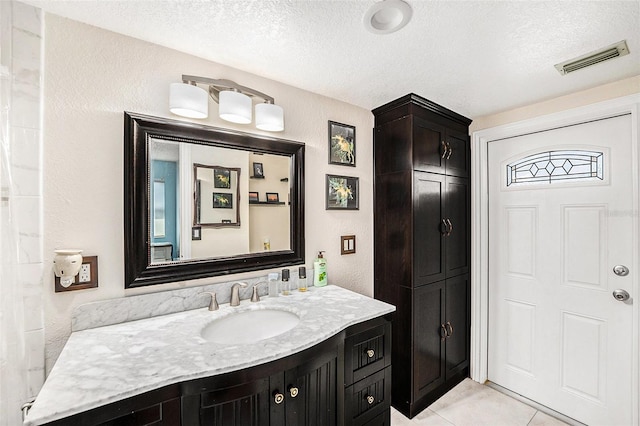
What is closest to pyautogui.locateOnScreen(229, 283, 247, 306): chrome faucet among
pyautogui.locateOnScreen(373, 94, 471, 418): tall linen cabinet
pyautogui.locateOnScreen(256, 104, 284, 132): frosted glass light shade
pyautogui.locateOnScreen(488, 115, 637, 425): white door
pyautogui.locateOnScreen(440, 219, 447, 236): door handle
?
pyautogui.locateOnScreen(256, 104, 284, 132): frosted glass light shade

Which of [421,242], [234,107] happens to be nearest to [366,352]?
[421,242]

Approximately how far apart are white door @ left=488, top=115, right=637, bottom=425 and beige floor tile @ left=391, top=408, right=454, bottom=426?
735 millimetres

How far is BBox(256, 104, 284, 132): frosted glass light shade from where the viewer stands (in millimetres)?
1617

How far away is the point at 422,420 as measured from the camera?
192 cm

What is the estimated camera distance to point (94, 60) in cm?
125

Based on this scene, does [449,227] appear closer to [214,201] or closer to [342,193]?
[342,193]

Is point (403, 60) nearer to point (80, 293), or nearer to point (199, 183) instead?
point (199, 183)

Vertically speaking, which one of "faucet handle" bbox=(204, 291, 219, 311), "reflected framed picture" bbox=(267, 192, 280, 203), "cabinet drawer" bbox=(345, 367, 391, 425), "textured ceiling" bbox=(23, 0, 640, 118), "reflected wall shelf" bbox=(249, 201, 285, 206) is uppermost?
"textured ceiling" bbox=(23, 0, 640, 118)

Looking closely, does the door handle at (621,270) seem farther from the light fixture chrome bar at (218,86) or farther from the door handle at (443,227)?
the light fixture chrome bar at (218,86)

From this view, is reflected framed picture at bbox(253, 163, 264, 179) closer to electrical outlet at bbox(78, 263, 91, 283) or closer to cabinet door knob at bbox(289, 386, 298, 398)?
electrical outlet at bbox(78, 263, 91, 283)

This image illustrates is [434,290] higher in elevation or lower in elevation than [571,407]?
higher

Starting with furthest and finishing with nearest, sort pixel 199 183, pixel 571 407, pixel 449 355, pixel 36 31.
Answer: pixel 449 355 < pixel 571 407 < pixel 199 183 < pixel 36 31

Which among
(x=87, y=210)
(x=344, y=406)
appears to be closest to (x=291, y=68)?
(x=87, y=210)

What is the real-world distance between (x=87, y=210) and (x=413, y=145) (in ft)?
6.16
